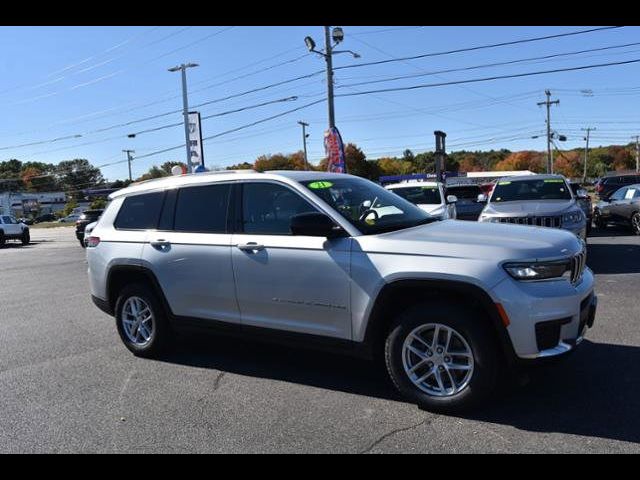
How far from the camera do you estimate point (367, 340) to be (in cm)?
431

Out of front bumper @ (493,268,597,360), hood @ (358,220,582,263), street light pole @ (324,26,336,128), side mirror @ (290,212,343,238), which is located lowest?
front bumper @ (493,268,597,360)

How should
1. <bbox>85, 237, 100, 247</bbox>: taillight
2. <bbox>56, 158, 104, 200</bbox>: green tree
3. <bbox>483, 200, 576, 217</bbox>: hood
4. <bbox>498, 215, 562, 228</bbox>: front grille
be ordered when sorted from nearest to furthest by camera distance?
<bbox>85, 237, 100, 247</bbox>: taillight → <bbox>498, 215, 562, 228</bbox>: front grille → <bbox>483, 200, 576, 217</bbox>: hood → <bbox>56, 158, 104, 200</bbox>: green tree

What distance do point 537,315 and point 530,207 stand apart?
6.90 metres

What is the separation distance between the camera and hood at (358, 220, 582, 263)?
391cm

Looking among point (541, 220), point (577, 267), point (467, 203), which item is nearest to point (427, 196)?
point (541, 220)

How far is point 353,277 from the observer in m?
4.28

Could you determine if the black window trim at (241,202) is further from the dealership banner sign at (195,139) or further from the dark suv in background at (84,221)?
the dealership banner sign at (195,139)

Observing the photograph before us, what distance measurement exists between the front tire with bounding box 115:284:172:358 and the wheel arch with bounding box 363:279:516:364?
236 centimetres

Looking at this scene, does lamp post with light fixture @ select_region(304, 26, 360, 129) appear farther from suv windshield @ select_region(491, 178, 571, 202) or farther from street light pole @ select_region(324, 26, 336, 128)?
suv windshield @ select_region(491, 178, 571, 202)

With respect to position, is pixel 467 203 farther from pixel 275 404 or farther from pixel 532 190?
pixel 275 404

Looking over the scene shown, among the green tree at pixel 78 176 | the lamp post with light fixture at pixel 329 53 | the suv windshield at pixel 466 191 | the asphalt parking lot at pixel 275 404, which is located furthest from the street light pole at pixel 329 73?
the green tree at pixel 78 176

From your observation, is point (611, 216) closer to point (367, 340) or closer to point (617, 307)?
point (617, 307)

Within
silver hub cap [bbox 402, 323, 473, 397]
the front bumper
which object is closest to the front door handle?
silver hub cap [bbox 402, 323, 473, 397]
